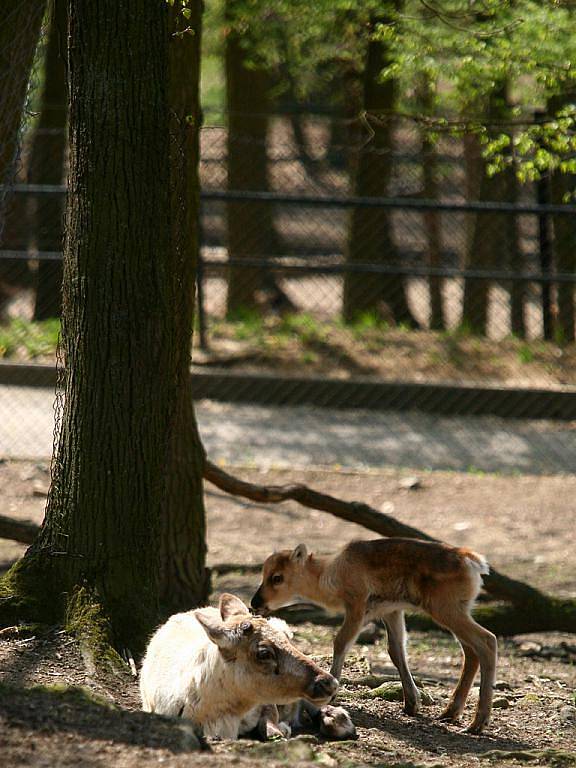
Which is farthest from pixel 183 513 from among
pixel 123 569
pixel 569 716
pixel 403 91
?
pixel 403 91

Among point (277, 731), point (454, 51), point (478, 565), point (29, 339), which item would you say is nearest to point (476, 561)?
point (478, 565)

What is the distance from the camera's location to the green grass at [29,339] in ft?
46.1

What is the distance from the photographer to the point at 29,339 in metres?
14.4

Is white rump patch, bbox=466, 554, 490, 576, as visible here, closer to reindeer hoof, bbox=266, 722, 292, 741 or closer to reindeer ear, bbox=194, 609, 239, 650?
reindeer hoof, bbox=266, 722, 292, 741

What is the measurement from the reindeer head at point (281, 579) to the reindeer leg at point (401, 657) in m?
0.57

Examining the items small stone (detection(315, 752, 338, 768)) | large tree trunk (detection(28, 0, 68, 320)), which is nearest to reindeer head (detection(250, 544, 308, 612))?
small stone (detection(315, 752, 338, 768))

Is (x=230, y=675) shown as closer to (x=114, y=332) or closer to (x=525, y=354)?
(x=114, y=332)

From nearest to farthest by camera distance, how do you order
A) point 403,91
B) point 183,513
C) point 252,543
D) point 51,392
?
point 183,513, point 252,543, point 51,392, point 403,91

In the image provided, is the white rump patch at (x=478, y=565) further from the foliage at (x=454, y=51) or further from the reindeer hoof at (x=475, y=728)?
the foliage at (x=454, y=51)

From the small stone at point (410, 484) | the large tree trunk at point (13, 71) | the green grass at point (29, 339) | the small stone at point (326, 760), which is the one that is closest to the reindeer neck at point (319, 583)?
the small stone at point (326, 760)

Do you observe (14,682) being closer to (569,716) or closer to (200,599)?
(200,599)

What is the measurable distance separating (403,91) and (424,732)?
461 inches

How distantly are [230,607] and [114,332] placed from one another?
1504mm

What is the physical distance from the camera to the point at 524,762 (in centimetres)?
512
